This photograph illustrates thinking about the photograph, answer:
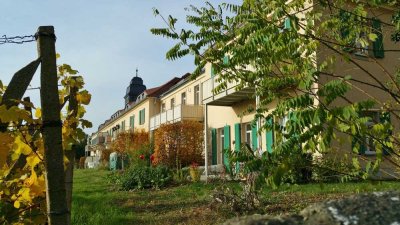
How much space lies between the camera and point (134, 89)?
66750 millimetres

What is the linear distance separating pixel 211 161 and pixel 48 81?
72.9 ft

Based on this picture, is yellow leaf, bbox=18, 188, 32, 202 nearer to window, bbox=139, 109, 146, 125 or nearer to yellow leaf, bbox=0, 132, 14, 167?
yellow leaf, bbox=0, 132, 14, 167

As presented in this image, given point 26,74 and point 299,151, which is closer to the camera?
point 26,74

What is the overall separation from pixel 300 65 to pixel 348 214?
224 cm

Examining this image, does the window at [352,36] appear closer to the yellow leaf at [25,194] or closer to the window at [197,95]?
the yellow leaf at [25,194]

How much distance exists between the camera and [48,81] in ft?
7.88

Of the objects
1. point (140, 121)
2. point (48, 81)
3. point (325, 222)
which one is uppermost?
point (140, 121)

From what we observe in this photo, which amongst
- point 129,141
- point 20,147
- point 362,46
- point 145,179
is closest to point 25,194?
point 20,147

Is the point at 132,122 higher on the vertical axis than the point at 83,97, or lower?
higher

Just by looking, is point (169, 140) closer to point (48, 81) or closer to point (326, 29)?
point (326, 29)

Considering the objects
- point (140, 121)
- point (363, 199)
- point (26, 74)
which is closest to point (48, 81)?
point (26, 74)

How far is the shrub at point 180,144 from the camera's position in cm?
2503

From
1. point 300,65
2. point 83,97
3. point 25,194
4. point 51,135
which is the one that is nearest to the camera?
point 51,135

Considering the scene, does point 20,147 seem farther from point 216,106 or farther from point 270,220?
point 216,106
